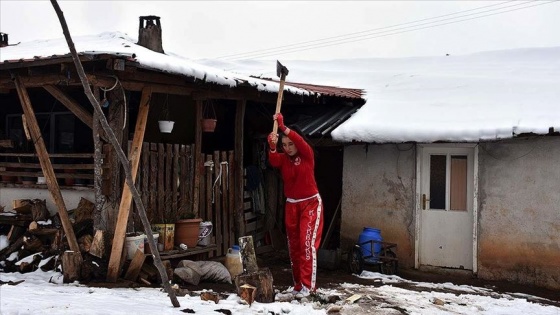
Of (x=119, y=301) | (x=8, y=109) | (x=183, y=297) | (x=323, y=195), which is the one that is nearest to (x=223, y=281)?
(x=183, y=297)

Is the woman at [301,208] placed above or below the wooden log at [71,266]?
above

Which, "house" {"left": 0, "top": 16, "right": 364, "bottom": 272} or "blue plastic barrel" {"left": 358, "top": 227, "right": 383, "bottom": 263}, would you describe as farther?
"blue plastic barrel" {"left": 358, "top": 227, "right": 383, "bottom": 263}

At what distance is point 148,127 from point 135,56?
2.47 meters

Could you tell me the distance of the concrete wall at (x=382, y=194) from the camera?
30.8 ft

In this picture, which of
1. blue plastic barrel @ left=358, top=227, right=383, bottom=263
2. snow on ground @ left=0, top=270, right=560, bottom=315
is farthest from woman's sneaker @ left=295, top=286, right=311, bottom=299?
blue plastic barrel @ left=358, top=227, right=383, bottom=263

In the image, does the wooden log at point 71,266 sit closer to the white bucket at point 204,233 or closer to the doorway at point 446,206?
the white bucket at point 204,233

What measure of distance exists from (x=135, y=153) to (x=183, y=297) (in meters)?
2.10

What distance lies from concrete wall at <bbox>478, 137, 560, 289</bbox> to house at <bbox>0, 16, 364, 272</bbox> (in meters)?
2.76

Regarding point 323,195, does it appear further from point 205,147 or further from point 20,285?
point 20,285

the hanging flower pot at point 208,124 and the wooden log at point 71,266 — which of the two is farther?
the hanging flower pot at point 208,124

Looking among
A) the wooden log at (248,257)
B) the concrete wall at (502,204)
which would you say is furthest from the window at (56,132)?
the concrete wall at (502,204)

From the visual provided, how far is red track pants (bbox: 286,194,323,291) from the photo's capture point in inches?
265

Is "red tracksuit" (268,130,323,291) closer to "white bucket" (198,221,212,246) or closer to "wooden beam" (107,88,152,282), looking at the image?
"wooden beam" (107,88,152,282)

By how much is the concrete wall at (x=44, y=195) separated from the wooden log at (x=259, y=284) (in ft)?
10.5
